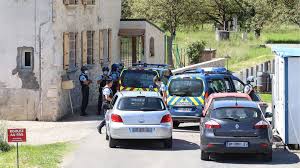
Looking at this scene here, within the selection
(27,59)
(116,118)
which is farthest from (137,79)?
(116,118)

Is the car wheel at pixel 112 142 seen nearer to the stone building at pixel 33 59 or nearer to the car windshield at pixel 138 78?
the car windshield at pixel 138 78

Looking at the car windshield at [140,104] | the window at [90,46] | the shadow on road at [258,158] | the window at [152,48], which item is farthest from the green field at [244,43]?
the shadow on road at [258,158]

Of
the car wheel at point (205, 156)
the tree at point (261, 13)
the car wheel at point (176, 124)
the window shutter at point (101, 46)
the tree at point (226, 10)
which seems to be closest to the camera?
the car wheel at point (205, 156)

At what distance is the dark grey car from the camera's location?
61.8 ft

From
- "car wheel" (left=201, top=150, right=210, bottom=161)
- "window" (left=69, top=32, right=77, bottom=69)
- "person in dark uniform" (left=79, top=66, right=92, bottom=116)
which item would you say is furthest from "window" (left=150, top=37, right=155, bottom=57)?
"car wheel" (left=201, top=150, right=210, bottom=161)

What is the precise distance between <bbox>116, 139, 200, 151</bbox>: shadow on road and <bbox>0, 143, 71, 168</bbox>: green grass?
162 centimetres

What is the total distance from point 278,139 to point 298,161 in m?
3.50

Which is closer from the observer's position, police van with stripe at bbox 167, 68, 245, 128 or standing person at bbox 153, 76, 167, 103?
police van with stripe at bbox 167, 68, 245, 128

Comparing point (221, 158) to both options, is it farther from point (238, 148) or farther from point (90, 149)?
point (90, 149)

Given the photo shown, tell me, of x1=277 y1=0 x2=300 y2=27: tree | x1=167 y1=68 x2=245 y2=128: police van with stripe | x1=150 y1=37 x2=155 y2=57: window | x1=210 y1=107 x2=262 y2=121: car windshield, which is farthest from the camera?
x1=277 y1=0 x2=300 y2=27: tree

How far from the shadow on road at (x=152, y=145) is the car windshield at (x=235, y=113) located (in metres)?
2.56

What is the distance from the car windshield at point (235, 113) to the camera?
19141 mm

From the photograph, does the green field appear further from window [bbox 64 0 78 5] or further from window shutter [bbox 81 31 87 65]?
window [bbox 64 0 78 5]

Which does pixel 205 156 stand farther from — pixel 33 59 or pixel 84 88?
pixel 84 88
